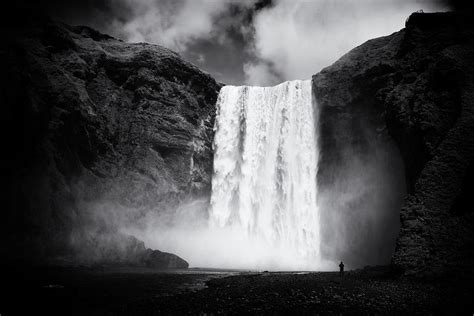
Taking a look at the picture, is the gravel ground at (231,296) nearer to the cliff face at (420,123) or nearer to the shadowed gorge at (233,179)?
the shadowed gorge at (233,179)

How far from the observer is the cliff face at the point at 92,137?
29.9m

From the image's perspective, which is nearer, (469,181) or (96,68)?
(469,181)

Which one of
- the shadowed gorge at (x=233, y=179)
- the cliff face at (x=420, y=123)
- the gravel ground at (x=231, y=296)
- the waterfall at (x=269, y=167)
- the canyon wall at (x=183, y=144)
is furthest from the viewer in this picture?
the waterfall at (x=269, y=167)

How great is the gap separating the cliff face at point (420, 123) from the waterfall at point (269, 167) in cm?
305

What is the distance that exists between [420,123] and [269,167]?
899 inches

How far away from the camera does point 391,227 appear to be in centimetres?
3428

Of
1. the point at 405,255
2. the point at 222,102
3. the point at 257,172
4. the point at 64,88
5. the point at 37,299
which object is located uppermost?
the point at 222,102

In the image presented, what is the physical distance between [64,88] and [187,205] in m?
21.7

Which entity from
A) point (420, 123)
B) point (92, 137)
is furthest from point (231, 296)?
point (92, 137)

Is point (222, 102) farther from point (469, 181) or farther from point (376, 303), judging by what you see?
point (376, 303)

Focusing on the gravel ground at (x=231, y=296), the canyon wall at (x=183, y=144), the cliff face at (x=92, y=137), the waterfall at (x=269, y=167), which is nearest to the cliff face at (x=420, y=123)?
the canyon wall at (x=183, y=144)

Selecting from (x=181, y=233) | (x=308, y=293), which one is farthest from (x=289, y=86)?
(x=308, y=293)

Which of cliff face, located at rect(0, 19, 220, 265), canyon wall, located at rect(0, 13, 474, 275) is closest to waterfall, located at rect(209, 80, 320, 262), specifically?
canyon wall, located at rect(0, 13, 474, 275)

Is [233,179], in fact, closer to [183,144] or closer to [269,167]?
[269,167]
